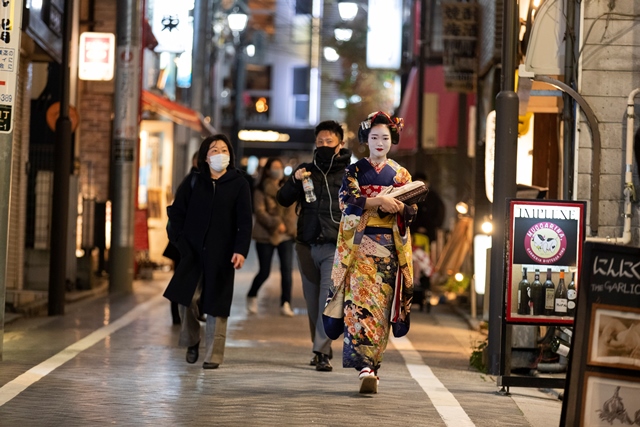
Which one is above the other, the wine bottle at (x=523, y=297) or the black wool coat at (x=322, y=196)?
the black wool coat at (x=322, y=196)

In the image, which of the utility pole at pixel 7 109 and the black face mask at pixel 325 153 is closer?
the utility pole at pixel 7 109

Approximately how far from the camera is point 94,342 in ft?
39.5

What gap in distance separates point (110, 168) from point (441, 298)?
6.40 metres

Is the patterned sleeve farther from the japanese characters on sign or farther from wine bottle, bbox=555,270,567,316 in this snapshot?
the japanese characters on sign

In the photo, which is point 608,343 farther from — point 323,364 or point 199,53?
point 199,53

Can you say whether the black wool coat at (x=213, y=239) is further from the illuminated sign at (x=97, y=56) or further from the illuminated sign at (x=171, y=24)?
the illuminated sign at (x=171, y=24)

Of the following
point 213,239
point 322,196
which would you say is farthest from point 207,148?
point 322,196

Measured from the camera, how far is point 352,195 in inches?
353

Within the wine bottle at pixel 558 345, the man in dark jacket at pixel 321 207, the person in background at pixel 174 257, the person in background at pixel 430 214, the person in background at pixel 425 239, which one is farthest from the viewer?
the person in background at pixel 430 214

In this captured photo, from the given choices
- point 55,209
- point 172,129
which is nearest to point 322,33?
point 172,129

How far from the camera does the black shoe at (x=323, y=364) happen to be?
10341 mm

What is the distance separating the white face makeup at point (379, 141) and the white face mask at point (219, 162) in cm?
173

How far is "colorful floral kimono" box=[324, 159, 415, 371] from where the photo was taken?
901cm

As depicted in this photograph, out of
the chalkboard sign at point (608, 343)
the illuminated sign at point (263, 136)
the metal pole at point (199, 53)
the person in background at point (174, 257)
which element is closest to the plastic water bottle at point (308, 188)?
the person in background at point (174, 257)
